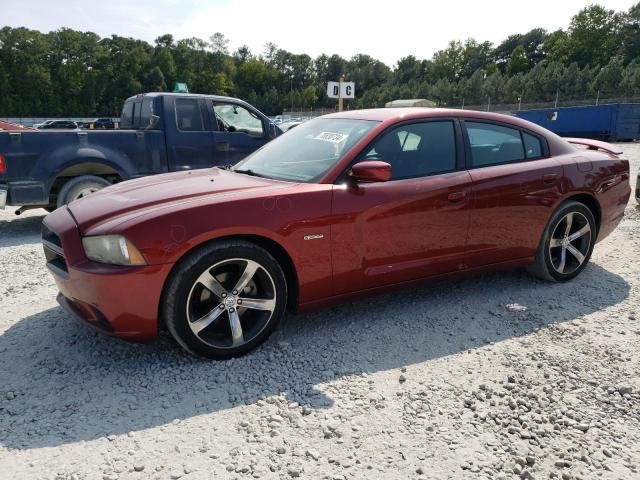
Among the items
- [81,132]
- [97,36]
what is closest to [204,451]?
[81,132]

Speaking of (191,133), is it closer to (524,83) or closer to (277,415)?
(277,415)

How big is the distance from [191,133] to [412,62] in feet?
422

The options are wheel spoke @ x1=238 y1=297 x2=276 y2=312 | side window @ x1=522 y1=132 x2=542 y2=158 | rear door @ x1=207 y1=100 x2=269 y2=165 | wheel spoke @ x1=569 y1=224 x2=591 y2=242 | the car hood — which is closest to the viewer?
the car hood

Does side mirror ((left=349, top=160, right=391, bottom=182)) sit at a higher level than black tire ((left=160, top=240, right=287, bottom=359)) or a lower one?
higher

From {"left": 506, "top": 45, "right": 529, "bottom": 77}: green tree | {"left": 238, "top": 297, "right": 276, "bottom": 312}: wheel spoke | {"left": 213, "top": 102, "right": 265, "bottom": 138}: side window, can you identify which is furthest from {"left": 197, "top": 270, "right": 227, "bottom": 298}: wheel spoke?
{"left": 506, "top": 45, "right": 529, "bottom": 77}: green tree

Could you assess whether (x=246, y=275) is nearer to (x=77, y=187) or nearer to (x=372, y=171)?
(x=372, y=171)

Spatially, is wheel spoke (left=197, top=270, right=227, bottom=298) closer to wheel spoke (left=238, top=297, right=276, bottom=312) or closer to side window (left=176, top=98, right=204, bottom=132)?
wheel spoke (left=238, top=297, right=276, bottom=312)

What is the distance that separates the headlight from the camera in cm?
272

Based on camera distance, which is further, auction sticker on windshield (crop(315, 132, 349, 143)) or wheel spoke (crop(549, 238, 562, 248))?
wheel spoke (crop(549, 238, 562, 248))

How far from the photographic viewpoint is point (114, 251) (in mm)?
2750

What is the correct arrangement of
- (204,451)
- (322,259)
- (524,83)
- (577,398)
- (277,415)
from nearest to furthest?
(204,451) → (277,415) → (577,398) → (322,259) → (524,83)

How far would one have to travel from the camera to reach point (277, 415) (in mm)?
2527

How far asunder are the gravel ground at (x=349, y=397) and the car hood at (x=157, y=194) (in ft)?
2.92

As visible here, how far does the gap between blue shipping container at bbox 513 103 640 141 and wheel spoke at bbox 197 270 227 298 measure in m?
29.5
